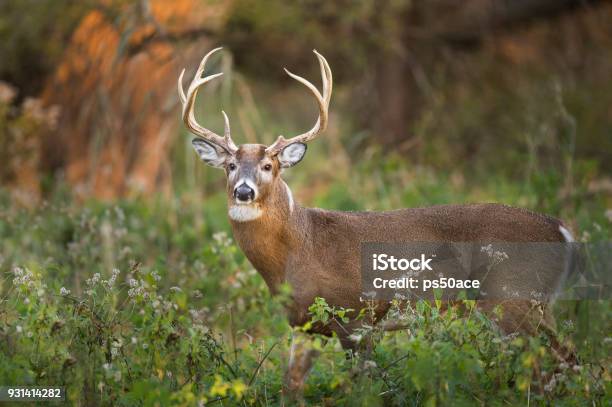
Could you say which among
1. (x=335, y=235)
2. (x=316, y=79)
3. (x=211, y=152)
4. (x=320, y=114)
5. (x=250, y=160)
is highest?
(x=316, y=79)

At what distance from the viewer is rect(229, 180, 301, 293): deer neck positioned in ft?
18.2

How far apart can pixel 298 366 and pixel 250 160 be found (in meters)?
1.76

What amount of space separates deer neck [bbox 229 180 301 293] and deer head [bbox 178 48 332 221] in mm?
36

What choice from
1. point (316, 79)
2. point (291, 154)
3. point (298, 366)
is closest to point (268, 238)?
point (291, 154)

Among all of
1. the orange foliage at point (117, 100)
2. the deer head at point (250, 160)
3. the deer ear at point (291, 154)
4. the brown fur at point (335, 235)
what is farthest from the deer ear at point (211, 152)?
the orange foliage at point (117, 100)

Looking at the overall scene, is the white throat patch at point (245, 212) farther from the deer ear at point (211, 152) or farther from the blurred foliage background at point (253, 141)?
the blurred foliage background at point (253, 141)

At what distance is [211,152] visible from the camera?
236 inches

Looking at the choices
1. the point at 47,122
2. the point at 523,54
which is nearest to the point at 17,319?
the point at 47,122

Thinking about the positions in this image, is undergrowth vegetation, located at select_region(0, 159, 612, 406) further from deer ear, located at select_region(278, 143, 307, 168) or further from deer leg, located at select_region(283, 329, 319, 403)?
deer ear, located at select_region(278, 143, 307, 168)

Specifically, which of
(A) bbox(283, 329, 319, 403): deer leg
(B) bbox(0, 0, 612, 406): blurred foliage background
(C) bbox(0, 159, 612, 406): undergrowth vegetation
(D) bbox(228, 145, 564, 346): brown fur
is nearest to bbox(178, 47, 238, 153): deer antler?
(D) bbox(228, 145, 564, 346): brown fur

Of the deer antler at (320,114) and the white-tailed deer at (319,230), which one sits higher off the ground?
the deer antler at (320,114)

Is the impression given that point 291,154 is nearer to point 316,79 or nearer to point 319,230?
point 319,230

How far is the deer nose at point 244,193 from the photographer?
211 inches

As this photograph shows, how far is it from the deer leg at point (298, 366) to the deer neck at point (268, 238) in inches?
36.6
